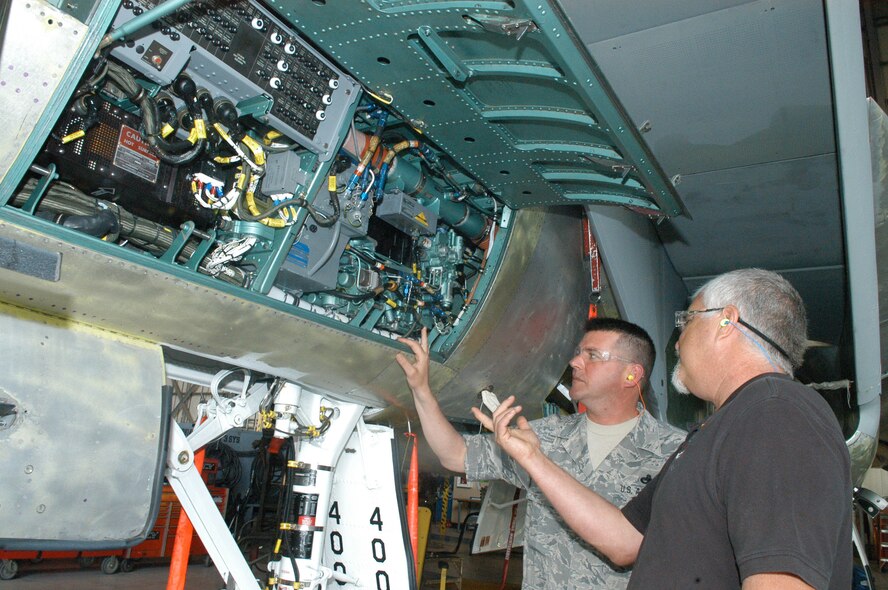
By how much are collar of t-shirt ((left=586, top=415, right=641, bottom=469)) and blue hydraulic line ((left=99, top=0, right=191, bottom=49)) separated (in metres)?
2.70

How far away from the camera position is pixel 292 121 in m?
3.11

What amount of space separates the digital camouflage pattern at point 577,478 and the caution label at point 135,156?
2.07 metres

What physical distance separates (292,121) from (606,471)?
2.25m

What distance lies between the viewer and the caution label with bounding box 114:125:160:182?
2.71 meters

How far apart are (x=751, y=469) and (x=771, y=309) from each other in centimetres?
59

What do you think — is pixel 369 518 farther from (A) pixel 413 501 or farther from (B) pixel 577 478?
(B) pixel 577 478

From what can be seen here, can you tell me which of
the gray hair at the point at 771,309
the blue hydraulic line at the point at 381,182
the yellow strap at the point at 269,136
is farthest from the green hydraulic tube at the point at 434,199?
the gray hair at the point at 771,309

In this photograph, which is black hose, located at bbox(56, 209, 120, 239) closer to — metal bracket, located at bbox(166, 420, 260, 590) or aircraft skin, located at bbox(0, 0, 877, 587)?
aircraft skin, located at bbox(0, 0, 877, 587)

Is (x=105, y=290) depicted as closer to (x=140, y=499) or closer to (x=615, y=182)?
(x=140, y=499)

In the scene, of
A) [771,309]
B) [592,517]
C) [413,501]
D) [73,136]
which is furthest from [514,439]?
[413,501]

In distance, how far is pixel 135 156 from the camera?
2762 mm

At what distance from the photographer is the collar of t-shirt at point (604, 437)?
3.42m

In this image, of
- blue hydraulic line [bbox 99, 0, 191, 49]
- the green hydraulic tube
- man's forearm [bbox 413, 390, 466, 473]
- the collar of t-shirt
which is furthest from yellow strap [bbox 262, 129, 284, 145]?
the collar of t-shirt

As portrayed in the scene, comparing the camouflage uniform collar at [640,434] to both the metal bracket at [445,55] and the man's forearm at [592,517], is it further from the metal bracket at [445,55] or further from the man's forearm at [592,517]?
the metal bracket at [445,55]
